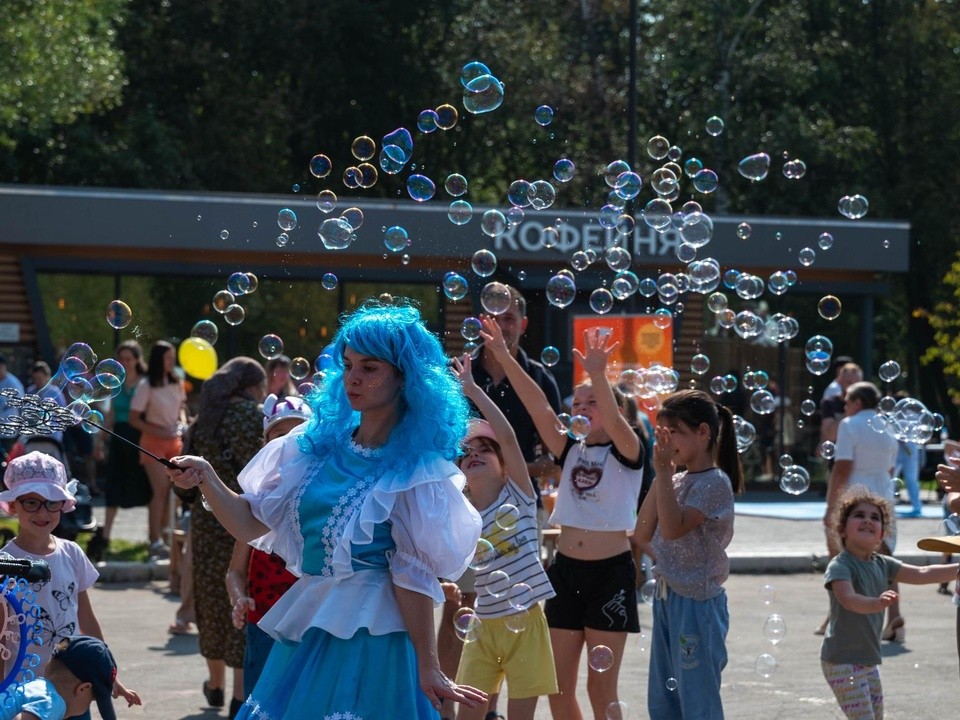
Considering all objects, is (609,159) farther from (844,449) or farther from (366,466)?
(366,466)

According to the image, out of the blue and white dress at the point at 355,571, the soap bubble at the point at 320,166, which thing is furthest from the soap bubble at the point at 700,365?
the blue and white dress at the point at 355,571

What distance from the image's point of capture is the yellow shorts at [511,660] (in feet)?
19.8

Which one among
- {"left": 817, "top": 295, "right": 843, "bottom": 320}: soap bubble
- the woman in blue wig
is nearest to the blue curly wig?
the woman in blue wig

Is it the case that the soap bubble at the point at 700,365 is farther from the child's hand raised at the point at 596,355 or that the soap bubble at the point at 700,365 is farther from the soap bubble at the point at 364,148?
the soap bubble at the point at 364,148

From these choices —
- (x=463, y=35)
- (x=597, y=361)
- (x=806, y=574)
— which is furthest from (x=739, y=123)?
(x=597, y=361)

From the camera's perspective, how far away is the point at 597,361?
6.21m

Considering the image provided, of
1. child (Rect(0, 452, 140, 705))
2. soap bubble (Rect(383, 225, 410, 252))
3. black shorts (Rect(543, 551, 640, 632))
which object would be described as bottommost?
black shorts (Rect(543, 551, 640, 632))

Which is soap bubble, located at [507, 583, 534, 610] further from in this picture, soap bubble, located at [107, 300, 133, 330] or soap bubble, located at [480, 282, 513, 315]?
soap bubble, located at [107, 300, 133, 330]

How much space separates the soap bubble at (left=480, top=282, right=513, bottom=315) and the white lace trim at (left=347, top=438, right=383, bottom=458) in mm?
2594

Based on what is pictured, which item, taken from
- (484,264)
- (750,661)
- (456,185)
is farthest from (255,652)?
(750,661)

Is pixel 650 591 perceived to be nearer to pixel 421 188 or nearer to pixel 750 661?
pixel 421 188

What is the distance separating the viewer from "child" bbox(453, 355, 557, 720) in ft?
19.9

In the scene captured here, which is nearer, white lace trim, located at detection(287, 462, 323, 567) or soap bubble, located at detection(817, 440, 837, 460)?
white lace trim, located at detection(287, 462, 323, 567)

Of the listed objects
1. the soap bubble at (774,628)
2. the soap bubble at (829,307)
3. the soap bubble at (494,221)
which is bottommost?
the soap bubble at (774,628)
